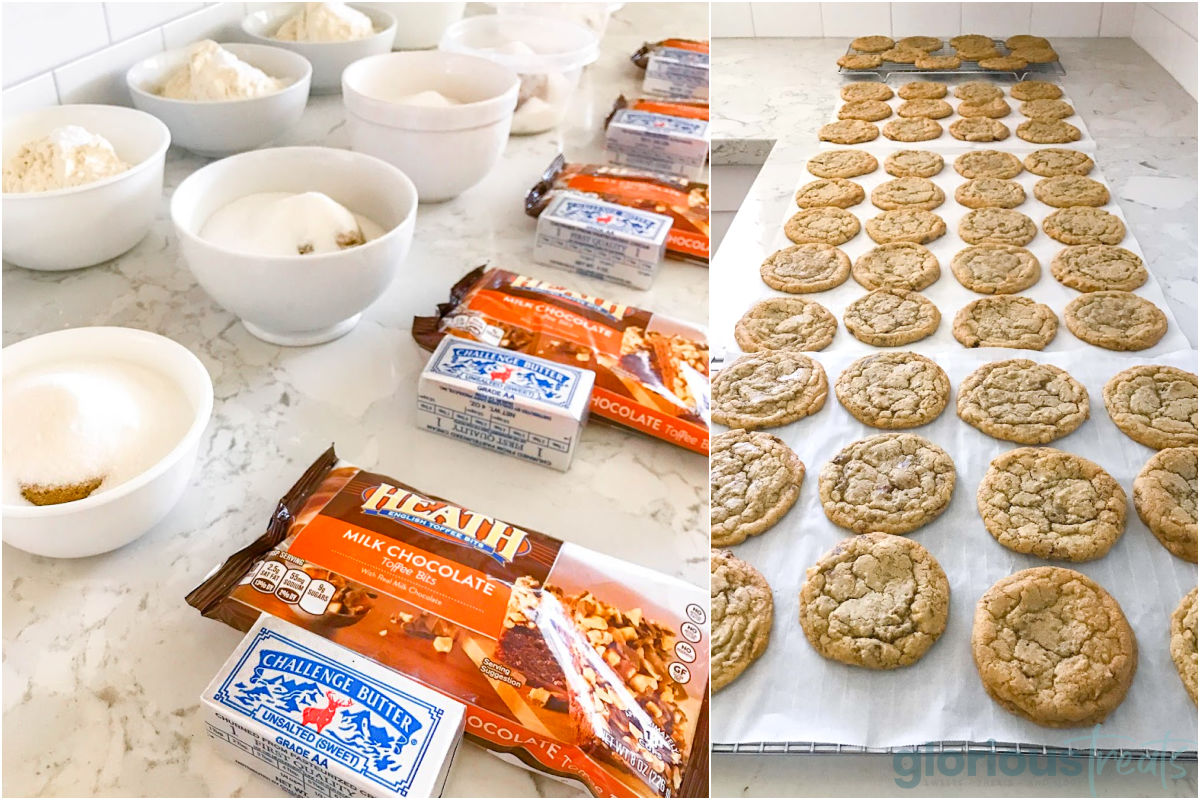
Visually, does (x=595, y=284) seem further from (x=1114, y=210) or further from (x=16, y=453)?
(x=1114, y=210)

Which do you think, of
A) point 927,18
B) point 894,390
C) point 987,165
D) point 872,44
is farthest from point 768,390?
point 927,18

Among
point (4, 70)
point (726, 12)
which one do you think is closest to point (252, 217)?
point (4, 70)

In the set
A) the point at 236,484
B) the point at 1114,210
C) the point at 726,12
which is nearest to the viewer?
the point at 236,484

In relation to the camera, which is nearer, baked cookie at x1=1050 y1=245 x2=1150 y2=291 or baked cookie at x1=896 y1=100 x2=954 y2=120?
baked cookie at x1=1050 y1=245 x2=1150 y2=291

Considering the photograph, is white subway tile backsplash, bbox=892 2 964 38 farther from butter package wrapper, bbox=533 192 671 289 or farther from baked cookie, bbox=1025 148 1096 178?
butter package wrapper, bbox=533 192 671 289

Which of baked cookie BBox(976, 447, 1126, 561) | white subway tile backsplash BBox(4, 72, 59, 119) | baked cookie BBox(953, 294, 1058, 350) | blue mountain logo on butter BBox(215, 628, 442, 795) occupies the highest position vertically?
white subway tile backsplash BBox(4, 72, 59, 119)

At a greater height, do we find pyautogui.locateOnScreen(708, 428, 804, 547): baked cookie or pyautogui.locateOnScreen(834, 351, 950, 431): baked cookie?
pyautogui.locateOnScreen(834, 351, 950, 431): baked cookie

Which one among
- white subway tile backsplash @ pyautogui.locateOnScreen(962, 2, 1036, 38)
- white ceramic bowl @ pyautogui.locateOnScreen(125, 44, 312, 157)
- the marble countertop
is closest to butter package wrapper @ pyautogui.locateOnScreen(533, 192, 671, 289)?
the marble countertop

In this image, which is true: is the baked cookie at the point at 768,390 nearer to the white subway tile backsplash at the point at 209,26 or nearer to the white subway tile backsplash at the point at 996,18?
the white subway tile backsplash at the point at 209,26
